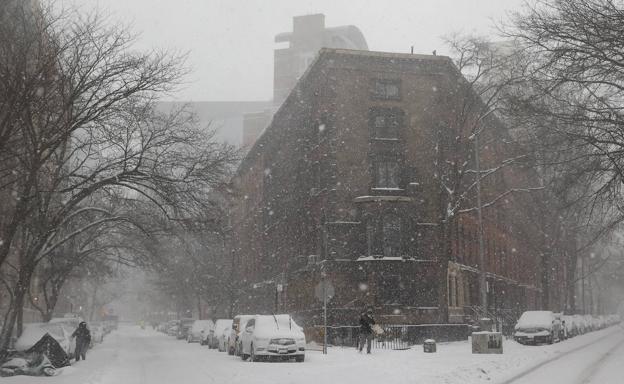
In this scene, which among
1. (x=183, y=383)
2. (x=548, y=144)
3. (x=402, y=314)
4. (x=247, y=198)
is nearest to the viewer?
(x=183, y=383)

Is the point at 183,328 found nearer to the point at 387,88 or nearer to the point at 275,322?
the point at 387,88

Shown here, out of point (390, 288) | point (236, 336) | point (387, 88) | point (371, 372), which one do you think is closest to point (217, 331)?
point (236, 336)

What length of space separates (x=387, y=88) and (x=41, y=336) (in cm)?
2576

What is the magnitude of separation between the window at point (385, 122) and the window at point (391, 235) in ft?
16.4

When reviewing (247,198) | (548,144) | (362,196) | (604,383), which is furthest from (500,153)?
(604,383)

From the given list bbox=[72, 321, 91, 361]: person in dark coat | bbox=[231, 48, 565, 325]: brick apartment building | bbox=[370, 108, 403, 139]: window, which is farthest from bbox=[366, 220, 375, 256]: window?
bbox=[72, 321, 91, 361]: person in dark coat

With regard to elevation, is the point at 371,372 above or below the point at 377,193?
below

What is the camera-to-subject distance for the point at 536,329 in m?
34.8

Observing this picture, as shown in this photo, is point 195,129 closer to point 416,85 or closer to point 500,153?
point 416,85

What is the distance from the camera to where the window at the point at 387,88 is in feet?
135

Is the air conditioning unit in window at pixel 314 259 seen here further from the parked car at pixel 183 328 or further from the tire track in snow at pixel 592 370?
the parked car at pixel 183 328

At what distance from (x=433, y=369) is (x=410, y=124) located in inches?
966

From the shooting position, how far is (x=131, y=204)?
2347 cm

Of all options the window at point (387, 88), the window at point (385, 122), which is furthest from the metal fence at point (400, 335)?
the window at point (387, 88)
